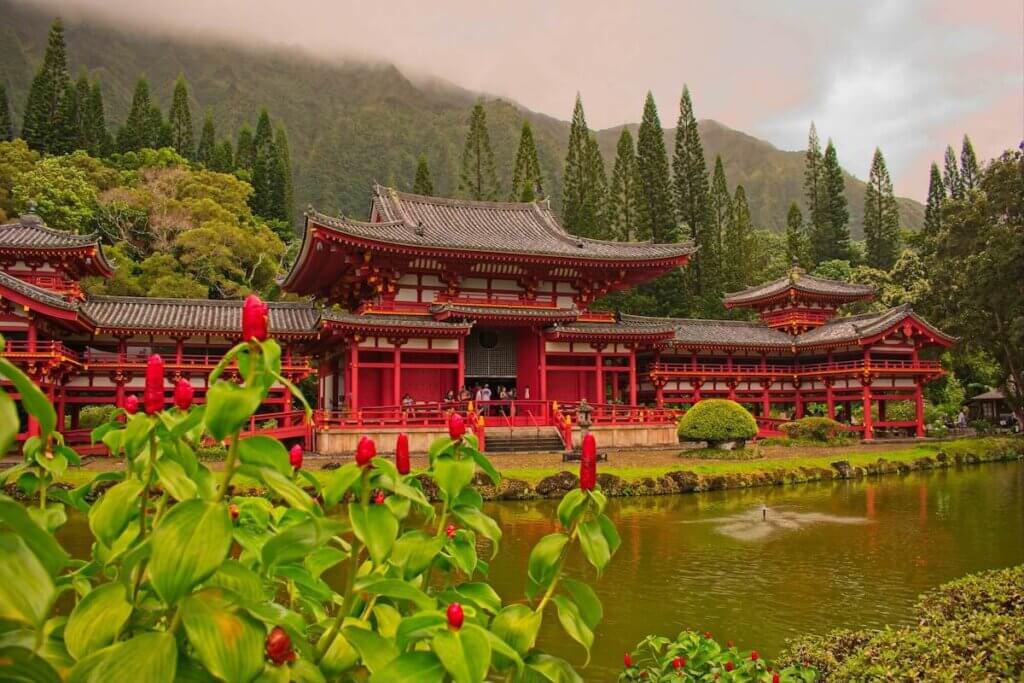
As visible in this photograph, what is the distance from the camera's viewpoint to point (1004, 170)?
29.8 meters

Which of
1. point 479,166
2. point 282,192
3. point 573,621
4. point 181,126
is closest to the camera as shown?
point 573,621

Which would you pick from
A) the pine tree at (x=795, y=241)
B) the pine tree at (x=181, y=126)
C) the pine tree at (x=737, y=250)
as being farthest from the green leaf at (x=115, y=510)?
the pine tree at (x=181, y=126)

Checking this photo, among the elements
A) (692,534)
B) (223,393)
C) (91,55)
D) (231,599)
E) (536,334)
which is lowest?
(692,534)

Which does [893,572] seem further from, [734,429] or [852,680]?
[734,429]

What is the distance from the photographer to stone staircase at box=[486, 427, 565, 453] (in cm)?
2447

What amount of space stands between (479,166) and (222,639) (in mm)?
65807

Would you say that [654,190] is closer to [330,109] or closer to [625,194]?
[625,194]

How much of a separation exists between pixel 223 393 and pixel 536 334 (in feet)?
88.8

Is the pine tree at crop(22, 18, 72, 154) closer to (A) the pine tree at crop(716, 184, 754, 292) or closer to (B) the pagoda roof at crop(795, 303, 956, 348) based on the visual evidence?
(A) the pine tree at crop(716, 184, 754, 292)

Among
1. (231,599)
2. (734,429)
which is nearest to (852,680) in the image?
(231,599)

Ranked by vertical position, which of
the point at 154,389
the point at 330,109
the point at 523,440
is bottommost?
the point at 523,440

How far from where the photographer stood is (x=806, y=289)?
37812 millimetres

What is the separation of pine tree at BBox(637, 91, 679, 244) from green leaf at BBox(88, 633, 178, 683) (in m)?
56.4

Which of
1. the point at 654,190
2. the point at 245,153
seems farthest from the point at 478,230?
the point at 245,153
